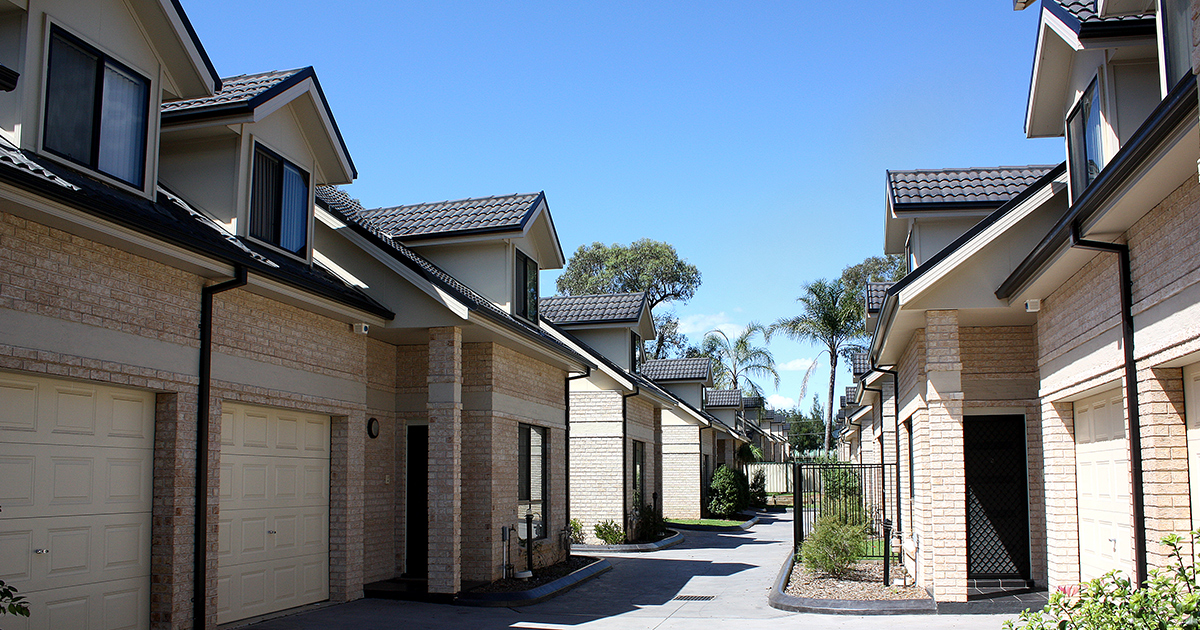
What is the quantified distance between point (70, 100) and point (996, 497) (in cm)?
1346

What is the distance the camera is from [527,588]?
14.9 m

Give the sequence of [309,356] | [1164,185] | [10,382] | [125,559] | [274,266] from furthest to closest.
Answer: [309,356] < [274,266] < [125,559] < [10,382] < [1164,185]

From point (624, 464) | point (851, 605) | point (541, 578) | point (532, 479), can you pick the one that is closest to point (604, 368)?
point (624, 464)

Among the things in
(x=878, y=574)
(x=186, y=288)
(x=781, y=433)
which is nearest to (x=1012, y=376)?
(x=878, y=574)

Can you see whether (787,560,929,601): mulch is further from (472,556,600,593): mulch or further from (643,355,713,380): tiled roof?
(643,355,713,380): tiled roof

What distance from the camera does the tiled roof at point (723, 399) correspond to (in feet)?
150

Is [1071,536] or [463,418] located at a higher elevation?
[463,418]

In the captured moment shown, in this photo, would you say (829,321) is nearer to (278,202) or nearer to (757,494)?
(757,494)

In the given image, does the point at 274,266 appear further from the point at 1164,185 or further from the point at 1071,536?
the point at 1071,536

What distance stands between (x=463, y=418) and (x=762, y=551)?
1177 cm

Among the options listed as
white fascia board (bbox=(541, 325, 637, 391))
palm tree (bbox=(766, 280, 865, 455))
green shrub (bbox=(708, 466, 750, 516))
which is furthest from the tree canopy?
white fascia board (bbox=(541, 325, 637, 391))

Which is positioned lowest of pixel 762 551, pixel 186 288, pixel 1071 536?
pixel 762 551

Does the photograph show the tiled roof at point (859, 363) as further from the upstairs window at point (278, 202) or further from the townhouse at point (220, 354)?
the upstairs window at point (278, 202)

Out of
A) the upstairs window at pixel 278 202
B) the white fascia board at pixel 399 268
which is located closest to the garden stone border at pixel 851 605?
the white fascia board at pixel 399 268
